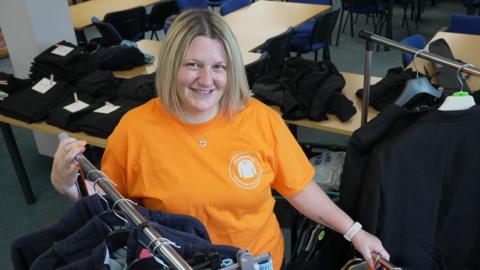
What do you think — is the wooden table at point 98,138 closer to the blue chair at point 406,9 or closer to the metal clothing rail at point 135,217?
the metal clothing rail at point 135,217

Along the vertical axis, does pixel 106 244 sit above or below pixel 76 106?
above

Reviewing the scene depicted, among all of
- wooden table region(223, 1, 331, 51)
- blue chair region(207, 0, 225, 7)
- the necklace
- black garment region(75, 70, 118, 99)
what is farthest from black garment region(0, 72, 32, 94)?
blue chair region(207, 0, 225, 7)

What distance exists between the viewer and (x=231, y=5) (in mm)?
4984

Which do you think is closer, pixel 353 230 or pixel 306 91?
pixel 353 230

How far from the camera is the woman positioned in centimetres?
141

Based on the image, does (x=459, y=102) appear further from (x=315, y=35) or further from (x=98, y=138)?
(x=315, y=35)

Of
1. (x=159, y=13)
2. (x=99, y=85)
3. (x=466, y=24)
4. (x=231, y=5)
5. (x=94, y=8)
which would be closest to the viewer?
(x=99, y=85)

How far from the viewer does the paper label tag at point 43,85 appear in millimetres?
2825

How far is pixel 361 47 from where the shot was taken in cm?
590

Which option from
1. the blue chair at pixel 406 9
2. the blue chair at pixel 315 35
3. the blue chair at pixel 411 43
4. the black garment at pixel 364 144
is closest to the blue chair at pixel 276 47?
the blue chair at pixel 315 35

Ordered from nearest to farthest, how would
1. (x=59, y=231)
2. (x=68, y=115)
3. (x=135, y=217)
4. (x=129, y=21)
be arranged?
(x=135, y=217), (x=59, y=231), (x=68, y=115), (x=129, y=21)

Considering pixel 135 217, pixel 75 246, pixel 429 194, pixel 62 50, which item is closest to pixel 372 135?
pixel 429 194

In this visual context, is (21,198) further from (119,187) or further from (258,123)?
(258,123)

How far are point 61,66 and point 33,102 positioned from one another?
346mm
